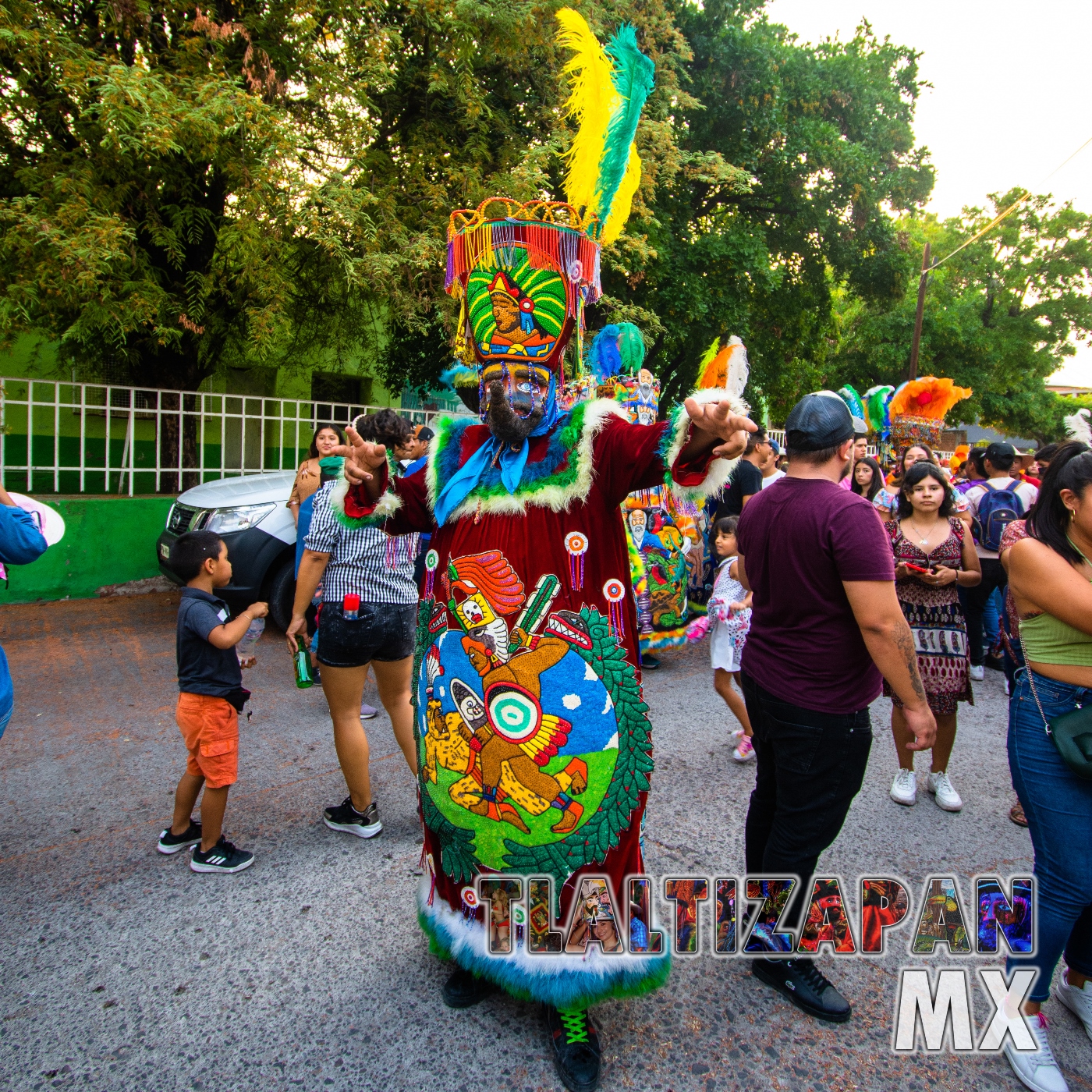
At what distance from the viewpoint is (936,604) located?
3.71 m

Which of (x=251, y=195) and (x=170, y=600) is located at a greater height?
(x=251, y=195)

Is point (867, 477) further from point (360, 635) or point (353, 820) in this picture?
point (353, 820)

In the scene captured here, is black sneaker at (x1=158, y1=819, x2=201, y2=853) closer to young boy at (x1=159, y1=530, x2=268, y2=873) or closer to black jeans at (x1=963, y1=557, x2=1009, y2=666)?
young boy at (x1=159, y1=530, x2=268, y2=873)

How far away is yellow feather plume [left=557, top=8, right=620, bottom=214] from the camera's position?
258cm

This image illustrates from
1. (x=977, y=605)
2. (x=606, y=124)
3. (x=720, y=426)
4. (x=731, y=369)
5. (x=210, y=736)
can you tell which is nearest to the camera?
(x=720, y=426)

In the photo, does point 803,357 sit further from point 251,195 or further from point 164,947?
point 164,947

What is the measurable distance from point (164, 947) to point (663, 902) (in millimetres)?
1811

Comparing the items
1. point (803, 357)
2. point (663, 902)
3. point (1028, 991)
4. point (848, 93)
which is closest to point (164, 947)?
point (663, 902)

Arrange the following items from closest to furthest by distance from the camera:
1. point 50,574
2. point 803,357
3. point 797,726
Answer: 1. point 797,726
2. point 50,574
3. point 803,357

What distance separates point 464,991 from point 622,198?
2748 mm

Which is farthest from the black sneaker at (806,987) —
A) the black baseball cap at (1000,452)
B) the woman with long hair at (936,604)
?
the black baseball cap at (1000,452)

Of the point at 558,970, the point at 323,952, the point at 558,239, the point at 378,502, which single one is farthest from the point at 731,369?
the point at 323,952

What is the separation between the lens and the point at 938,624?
3.70m

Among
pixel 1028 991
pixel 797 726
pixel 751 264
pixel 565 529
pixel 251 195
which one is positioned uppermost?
pixel 751 264
